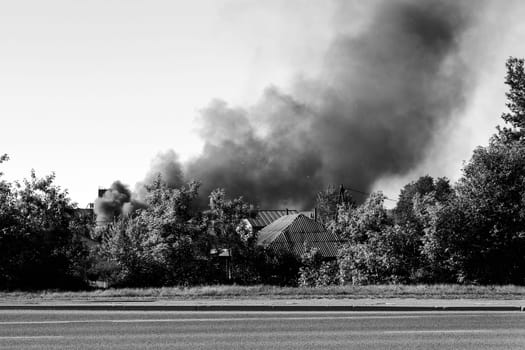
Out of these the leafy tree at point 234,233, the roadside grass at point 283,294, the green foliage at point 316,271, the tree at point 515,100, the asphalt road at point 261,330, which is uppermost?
the tree at point 515,100

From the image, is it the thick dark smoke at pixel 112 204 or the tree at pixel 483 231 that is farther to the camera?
the thick dark smoke at pixel 112 204

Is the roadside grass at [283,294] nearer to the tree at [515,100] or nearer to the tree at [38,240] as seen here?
the tree at [38,240]

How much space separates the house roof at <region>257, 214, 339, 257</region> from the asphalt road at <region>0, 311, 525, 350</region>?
125 ft

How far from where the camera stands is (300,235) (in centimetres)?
5803

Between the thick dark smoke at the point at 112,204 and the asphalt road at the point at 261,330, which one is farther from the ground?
the thick dark smoke at the point at 112,204

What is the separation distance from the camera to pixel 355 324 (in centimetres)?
1350

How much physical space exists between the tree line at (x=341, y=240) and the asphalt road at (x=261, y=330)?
1661cm

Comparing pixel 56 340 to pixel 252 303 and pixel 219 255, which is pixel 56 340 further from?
pixel 219 255

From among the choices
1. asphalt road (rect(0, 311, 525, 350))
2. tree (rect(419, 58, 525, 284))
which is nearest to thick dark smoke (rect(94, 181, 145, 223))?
tree (rect(419, 58, 525, 284))

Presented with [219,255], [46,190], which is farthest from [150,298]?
[219,255]

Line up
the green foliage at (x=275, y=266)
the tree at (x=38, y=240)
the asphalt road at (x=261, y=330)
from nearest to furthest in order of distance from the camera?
the asphalt road at (x=261, y=330)
the tree at (x=38, y=240)
the green foliage at (x=275, y=266)

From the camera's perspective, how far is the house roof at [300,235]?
55.6 metres

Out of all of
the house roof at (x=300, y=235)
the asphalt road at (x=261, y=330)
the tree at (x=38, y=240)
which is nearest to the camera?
the asphalt road at (x=261, y=330)

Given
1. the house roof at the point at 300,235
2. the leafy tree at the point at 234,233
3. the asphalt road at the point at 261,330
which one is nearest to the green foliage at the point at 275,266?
the leafy tree at the point at 234,233
